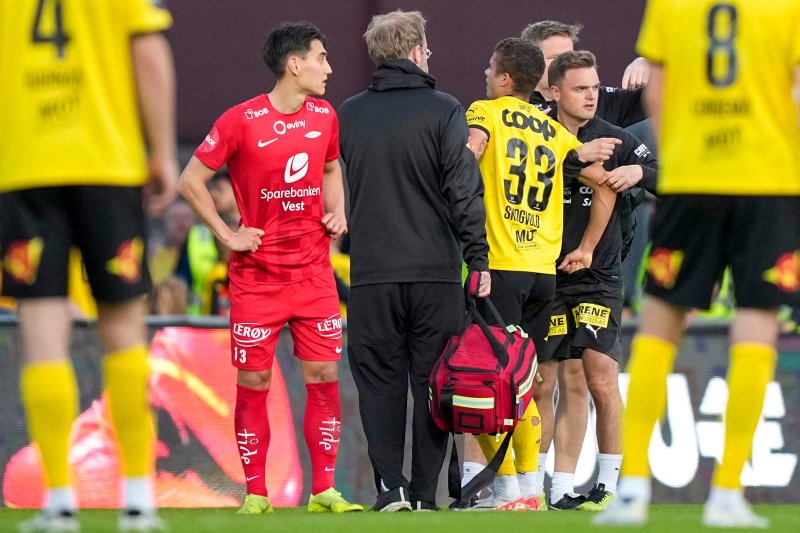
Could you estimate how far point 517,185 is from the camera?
6809 mm

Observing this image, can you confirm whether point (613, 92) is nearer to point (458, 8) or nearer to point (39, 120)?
point (458, 8)

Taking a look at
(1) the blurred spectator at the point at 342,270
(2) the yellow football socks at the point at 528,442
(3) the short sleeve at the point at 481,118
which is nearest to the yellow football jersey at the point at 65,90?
(3) the short sleeve at the point at 481,118

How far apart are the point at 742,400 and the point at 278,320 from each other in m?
2.65

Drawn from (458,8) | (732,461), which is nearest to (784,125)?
(732,461)

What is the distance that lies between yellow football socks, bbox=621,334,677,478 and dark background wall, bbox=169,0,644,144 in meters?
6.54

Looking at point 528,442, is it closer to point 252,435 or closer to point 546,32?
point 252,435

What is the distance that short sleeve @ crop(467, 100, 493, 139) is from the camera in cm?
680

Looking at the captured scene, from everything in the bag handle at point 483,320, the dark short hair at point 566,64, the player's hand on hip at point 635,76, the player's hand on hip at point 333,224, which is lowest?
the bag handle at point 483,320

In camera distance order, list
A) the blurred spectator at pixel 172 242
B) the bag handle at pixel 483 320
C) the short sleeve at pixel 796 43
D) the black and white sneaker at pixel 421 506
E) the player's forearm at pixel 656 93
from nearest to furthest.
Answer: the short sleeve at pixel 796 43, the player's forearm at pixel 656 93, the bag handle at pixel 483 320, the black and white sneaker at pixel 421 506, the blurred spectator at pixel 172 242

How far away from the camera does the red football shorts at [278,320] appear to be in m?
6.62

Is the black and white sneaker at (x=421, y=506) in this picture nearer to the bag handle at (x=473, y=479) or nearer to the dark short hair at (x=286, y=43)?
the bag handle at (x=473, y=479)

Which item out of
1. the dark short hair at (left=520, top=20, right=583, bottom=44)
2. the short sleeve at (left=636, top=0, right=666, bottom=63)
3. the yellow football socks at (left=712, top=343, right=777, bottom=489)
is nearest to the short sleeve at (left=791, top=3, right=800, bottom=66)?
the short sleeve at (left=636, top=0, right=666, bottom=63)

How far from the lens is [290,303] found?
21.9ft

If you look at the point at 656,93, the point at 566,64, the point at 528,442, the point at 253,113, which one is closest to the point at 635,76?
the point at 566,64
